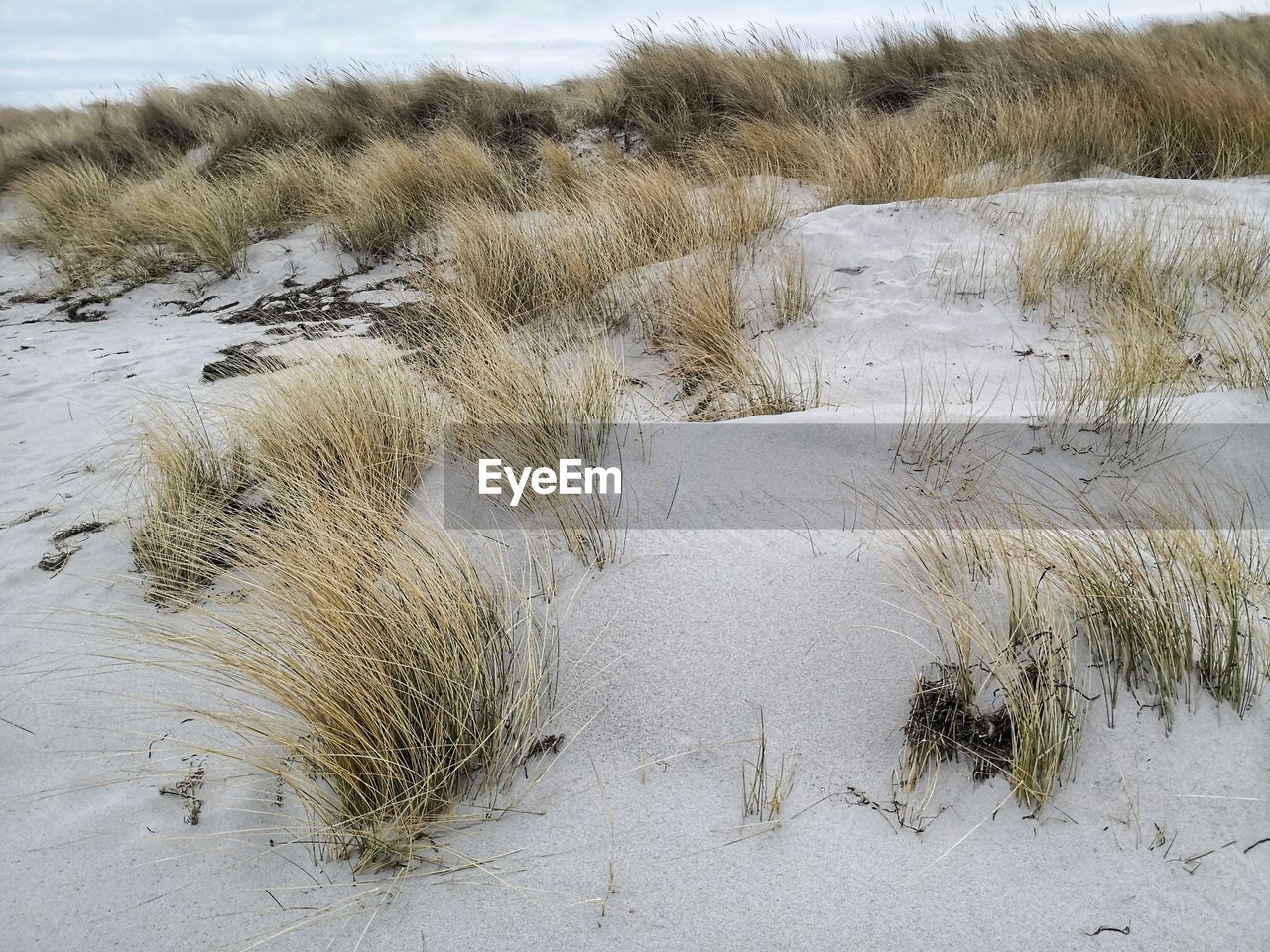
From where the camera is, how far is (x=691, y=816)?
5.30 feet

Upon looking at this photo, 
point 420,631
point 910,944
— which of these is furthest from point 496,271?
point 910,944

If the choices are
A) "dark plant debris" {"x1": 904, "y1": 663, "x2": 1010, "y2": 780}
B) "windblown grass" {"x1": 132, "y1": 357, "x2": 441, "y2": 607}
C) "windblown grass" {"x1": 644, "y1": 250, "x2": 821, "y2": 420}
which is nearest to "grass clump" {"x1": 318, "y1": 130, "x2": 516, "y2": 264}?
"windblown grass" {"x1": 644, "y1": 250, "x2": 821, "y2": 420}

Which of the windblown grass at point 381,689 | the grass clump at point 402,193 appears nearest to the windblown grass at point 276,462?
the windblown grass at point 381,689

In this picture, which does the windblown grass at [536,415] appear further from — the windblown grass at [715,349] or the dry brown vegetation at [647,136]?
the dry brown vegetation at [647,136]

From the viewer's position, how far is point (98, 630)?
7.82 feet

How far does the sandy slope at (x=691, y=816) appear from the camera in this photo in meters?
1.42

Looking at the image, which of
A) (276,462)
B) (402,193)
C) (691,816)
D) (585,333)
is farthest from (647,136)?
(691,816)

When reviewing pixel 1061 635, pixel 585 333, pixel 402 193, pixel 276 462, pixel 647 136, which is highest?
pixel 647 136

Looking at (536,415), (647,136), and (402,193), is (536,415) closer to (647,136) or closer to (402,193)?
(402,193)

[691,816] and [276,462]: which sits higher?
[276,462]

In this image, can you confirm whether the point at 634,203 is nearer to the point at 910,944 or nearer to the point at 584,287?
the point at 584,287

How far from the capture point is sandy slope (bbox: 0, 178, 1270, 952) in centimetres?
142

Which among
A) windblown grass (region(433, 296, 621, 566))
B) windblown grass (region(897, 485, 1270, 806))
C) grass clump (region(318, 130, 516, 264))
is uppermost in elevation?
grass clump (region(318, 130, 516, 264))

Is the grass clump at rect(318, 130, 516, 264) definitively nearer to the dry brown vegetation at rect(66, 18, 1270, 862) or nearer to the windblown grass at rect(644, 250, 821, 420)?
the dry brown vegetation at rect(66, 18, 1270, 862)
